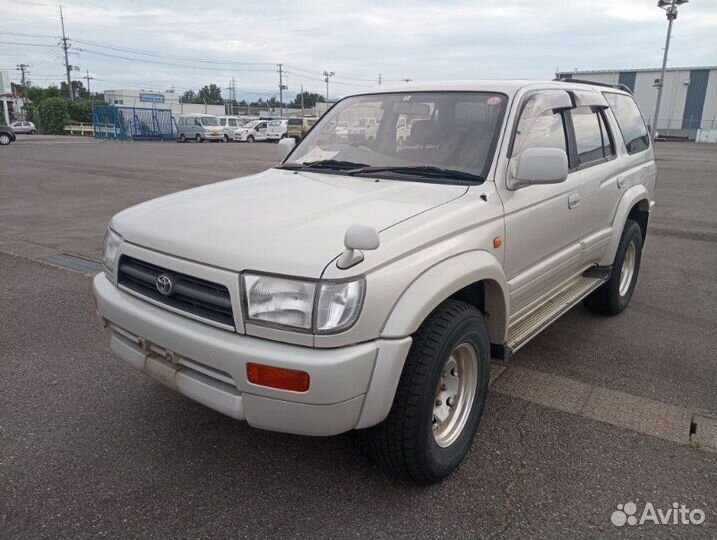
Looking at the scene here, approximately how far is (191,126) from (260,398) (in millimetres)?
38836

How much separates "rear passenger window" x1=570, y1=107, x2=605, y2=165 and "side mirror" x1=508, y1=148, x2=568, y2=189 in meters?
1.21

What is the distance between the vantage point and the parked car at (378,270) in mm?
2205

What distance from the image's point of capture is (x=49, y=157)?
71.2ft

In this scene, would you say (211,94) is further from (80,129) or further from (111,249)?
(111,249)

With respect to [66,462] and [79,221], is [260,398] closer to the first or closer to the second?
[66,462]

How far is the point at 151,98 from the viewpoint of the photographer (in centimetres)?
6744

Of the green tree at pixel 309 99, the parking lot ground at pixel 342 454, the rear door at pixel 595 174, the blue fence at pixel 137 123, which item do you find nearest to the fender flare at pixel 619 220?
the rear door at pixel 595 174

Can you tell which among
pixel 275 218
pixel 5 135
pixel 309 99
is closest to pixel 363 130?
pixel 275 218

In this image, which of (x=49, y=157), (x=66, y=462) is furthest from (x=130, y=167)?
(x=66, y=462)

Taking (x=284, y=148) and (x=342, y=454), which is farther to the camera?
(x=284, y=148)

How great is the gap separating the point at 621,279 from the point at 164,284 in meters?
4.15

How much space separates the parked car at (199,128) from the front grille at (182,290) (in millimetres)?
37441

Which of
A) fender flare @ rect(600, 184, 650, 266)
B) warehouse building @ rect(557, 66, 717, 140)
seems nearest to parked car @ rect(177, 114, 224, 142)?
warehouse building @ rect(557, 66, 717, 140)

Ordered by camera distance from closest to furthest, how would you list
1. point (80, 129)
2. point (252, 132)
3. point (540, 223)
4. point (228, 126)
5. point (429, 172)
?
point (429, 172) < point (540, 223) < point (228, 126) < point (252, 132) < point (80, 129)
